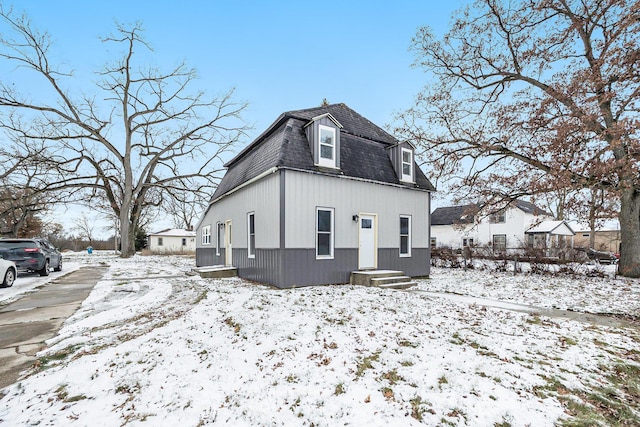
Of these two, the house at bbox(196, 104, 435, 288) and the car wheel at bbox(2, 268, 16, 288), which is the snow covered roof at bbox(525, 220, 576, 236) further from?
the car wheel at bbox(2, 268, 16, 288)

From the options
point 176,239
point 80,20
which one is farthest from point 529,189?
point 176,239

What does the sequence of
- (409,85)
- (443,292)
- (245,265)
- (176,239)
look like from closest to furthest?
(443,292), (245,265), (409,85), (176,239)

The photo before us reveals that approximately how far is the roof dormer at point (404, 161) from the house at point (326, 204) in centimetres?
4

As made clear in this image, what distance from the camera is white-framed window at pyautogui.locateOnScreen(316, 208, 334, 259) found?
958 cm

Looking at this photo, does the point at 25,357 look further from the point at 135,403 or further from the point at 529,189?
the point at 529,189

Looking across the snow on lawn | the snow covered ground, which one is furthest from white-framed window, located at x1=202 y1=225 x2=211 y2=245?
the snow on lawn

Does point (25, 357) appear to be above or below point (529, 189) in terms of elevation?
below

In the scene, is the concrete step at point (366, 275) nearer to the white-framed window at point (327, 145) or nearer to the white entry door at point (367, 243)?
the white entry door at point (367, 243)

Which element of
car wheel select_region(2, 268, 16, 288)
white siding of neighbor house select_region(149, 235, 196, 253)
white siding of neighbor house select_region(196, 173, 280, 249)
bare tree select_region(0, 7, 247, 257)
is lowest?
white siding of neighbor house select_region(149, 235, 196, 253)

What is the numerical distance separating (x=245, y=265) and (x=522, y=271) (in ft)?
41.3

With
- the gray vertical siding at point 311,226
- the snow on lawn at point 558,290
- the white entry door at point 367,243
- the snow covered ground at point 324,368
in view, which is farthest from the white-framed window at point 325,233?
the snow on lawn at point 558,290

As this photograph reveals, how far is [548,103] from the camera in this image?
465 inches

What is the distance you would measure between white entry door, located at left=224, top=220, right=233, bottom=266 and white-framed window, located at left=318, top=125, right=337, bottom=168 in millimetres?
6076

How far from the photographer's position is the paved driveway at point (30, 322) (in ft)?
13.4
